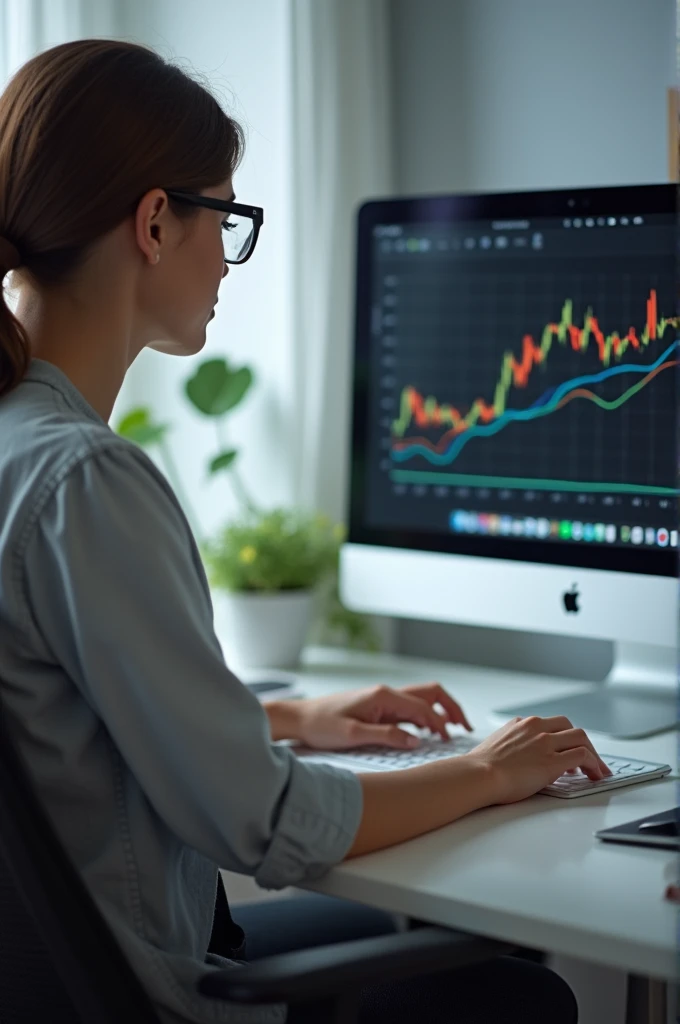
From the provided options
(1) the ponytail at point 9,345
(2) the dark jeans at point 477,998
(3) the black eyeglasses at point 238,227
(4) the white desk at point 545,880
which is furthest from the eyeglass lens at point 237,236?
(2) the dark jeans at point 477,998

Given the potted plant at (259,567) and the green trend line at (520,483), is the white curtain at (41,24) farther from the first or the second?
the green trend line at (520,483)

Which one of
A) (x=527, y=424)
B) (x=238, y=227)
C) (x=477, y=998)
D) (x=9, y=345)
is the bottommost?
(x=477, y=998)

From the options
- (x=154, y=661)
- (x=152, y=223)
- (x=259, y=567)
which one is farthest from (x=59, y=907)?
(x=259, y=567)

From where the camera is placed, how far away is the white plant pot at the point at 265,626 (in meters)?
1.77

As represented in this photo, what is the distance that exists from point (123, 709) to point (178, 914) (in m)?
0.19

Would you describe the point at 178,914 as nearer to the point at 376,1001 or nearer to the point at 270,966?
the point at 270,966

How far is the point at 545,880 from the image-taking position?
2.98ft

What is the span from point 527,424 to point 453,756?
51 centimetres

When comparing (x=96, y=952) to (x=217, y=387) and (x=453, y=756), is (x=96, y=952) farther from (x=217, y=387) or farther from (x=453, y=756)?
(x=217, y=387)

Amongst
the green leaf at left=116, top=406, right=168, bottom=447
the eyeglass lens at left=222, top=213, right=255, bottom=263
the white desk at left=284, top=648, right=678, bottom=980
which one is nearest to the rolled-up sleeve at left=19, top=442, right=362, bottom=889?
the white desk at left=284, top=648, right=678, bottom=980

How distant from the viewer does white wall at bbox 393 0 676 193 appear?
1796 mm

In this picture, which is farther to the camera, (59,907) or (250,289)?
(250,289)

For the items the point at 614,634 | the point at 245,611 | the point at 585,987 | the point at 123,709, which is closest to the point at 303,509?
the point at 245,611

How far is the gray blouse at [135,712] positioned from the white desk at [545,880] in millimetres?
61
